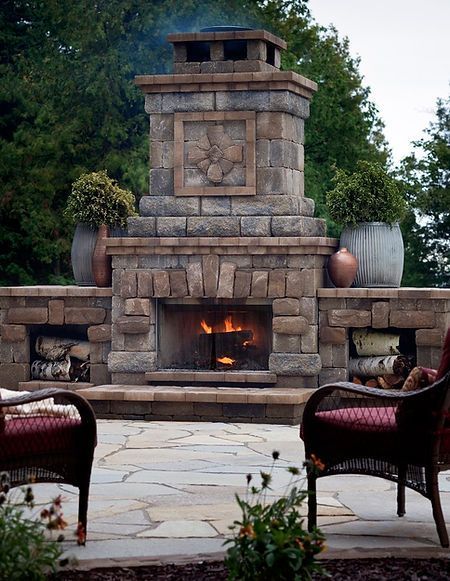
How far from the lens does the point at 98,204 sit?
11352mm

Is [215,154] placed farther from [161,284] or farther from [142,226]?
[161,284]

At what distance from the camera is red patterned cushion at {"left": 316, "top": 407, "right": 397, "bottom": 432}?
5.57 metres

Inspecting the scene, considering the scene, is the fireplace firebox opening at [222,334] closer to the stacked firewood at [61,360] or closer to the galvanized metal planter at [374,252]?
the stacked firewood at [61,360]

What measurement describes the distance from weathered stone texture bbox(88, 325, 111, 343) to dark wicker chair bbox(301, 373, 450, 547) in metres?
5.38

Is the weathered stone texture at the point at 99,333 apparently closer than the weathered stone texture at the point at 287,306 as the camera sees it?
No

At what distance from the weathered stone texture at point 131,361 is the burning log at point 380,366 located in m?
1.63

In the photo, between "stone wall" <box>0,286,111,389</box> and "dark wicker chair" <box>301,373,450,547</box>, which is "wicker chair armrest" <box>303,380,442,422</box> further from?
"stone wall" <box>0,286,111,389</box>

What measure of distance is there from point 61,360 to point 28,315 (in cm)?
48

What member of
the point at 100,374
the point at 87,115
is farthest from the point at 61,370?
the point at 87,115

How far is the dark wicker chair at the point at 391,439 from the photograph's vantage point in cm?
543

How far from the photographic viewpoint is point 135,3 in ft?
59.8

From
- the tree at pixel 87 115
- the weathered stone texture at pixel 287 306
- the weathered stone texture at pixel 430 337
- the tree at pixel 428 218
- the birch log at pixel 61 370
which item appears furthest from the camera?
the tree at pixel 428 218

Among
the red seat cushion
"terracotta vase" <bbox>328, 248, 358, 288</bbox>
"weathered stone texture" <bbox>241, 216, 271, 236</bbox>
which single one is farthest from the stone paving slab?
"weathered stone texture" <bbox>241, 216, 271, 236</bbox>

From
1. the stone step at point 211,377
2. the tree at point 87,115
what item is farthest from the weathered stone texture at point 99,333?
the tree at point 87,115
